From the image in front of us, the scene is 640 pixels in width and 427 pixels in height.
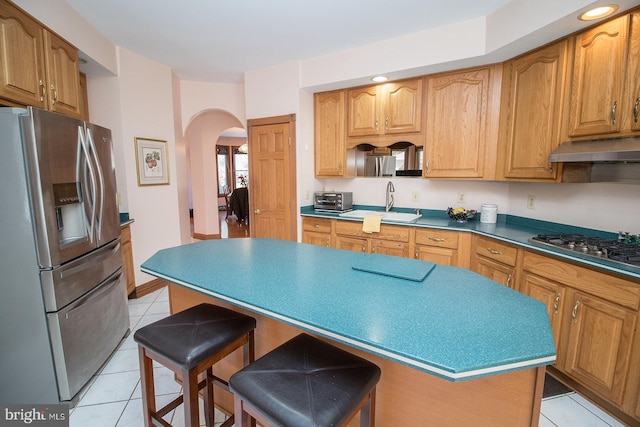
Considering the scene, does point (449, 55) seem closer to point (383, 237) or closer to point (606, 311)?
point (383, 237)

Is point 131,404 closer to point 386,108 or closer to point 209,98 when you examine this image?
point 386,108

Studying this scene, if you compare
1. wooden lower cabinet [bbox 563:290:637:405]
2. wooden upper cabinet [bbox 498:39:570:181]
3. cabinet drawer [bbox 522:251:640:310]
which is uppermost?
wooden upper cabinet [bbox 498:39:570:181]

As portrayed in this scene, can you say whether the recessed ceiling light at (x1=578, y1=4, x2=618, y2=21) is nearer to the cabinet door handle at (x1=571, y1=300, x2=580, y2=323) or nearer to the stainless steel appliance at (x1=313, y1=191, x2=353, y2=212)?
the cabinet door handle at (x1=571, y1=300, x2=580, y2=323)

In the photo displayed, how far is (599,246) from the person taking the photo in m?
1.81

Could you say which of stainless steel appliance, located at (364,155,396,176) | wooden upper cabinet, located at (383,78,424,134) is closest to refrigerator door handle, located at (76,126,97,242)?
wooden upper cabinet, located at (383,78,424,134)

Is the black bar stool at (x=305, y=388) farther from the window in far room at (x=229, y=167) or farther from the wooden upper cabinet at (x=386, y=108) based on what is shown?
the window in far room at (x=229, y=167)

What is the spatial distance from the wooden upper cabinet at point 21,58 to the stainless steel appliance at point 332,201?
8.30 ft

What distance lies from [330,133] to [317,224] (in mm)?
1093

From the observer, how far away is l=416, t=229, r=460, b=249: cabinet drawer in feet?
8.80

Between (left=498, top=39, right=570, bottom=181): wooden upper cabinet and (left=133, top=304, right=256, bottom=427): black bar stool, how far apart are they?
243 centimetres

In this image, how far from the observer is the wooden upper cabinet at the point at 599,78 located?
5.80 ft

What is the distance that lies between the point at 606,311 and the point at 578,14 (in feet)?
5.82

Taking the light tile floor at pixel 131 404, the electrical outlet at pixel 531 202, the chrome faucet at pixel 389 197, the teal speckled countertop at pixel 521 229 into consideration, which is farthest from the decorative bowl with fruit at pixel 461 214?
the light tile floor at pixel 131 404

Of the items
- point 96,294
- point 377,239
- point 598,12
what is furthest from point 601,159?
point 96,294
